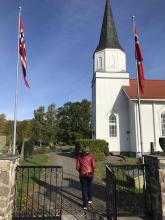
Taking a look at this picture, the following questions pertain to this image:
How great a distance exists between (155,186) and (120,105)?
69.6 feet

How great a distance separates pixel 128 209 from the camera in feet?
24.4

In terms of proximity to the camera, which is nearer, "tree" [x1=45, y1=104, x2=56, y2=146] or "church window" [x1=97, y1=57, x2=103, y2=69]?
"church window" [x1=97, y1=57, x2=103, y2=69]

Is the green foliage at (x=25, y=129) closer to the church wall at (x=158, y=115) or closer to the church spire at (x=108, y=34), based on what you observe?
the church spire at (x=108, y=34)

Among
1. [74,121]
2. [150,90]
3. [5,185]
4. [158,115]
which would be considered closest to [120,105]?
[150,90]

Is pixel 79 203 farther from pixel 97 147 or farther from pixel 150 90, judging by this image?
pixel 150 90

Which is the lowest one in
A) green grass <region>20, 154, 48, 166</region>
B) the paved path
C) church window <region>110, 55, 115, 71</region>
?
the paved path

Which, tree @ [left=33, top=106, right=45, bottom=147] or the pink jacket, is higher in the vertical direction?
tree @ [left=33, top=106, right=45, bottom=147]

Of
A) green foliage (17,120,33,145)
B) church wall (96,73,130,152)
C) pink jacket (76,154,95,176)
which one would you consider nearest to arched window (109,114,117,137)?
church wall (96,73,130,152)

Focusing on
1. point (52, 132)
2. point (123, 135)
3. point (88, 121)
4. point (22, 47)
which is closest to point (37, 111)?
point (52, 132)

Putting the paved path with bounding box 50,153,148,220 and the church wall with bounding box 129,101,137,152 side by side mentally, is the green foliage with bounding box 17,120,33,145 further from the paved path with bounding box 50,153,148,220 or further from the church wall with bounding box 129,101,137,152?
the paved path with bounding box 50,153,148,220

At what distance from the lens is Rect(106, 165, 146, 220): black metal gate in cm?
611

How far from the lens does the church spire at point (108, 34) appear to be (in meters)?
29.5

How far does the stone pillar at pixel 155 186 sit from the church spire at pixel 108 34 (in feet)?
77.8

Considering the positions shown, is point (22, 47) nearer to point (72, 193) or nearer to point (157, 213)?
point (72, 193)
